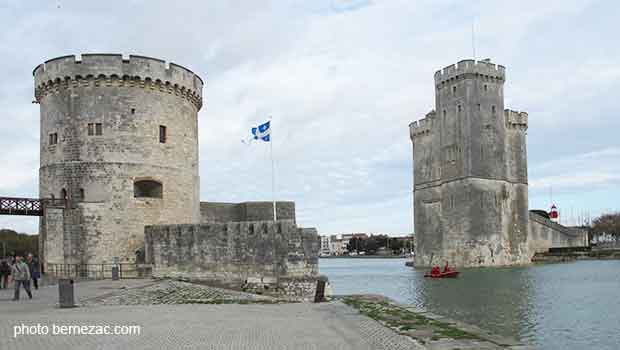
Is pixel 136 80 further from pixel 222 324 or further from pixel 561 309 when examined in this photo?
pixel 561 309

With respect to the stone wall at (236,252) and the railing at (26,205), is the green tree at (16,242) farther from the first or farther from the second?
the stone wall at (236,252)

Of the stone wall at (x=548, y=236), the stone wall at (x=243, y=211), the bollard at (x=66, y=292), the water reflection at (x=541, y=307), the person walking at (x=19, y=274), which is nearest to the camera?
the bollard at (x=66, y=292)

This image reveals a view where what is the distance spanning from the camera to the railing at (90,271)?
20422mm

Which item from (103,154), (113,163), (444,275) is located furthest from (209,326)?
(444,275)

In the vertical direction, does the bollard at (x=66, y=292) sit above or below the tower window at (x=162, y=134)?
below

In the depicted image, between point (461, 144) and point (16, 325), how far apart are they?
138 ft

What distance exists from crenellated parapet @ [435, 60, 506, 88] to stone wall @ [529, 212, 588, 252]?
13.1m

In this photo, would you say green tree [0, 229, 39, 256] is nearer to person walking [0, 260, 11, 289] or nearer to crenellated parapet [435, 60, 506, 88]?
crenellated parapet [435, 60, 506, 88]

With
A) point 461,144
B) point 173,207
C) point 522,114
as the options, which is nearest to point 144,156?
point 173,207

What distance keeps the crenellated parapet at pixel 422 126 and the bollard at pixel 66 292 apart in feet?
142

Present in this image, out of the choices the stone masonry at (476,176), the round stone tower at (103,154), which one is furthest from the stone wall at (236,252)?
the stone masonry at (476,176)

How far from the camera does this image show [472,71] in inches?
1849

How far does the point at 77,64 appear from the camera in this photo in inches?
827

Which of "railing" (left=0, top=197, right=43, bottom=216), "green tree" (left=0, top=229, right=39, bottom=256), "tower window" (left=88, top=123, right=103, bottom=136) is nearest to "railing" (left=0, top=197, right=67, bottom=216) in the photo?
"railing" (left=0, top=197, right=43, bottom=216)
